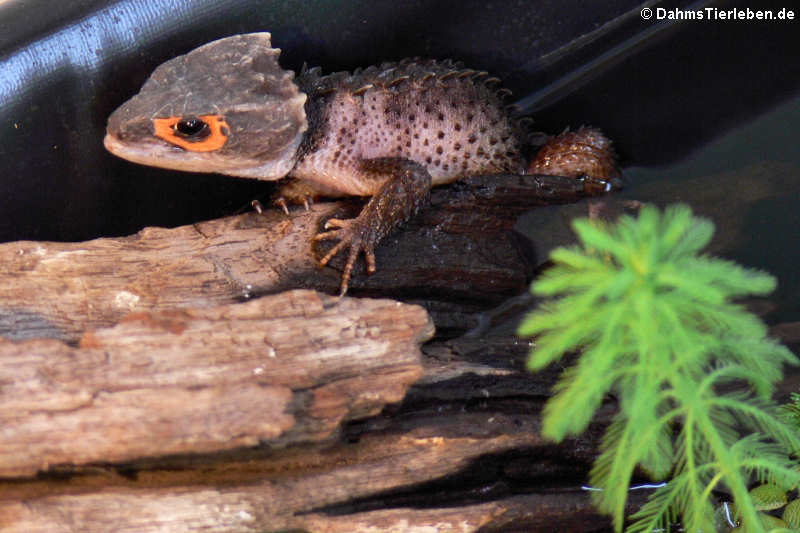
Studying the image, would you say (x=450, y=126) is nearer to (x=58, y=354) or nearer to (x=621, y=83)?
(x=621, y=83)

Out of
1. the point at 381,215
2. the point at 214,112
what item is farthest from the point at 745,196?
the point at 214,112

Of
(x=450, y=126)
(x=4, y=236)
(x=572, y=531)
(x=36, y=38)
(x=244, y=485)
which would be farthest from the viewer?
(x=450, y=126)

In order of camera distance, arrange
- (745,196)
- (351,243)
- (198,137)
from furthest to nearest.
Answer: (745,196), (198,137), (351,243)

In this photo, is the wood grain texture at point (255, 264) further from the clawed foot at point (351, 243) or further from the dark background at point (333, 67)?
the dark background at point (333, 67)

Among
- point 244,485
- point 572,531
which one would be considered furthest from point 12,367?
point 572,531

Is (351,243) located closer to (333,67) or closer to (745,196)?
(333,67)

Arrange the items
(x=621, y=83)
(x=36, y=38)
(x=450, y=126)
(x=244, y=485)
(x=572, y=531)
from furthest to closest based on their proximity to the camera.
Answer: (x=621, y=83), (x=450, y=126), (x=36, y=38), (x=572, y=531), (x=244, y=485)

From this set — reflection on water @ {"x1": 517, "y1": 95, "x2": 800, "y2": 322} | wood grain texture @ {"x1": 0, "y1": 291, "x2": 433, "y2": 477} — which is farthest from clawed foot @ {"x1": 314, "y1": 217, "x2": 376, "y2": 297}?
reflection on water @ {"x1": 517, "y1": 95, "x2": 800, "y2": 322}

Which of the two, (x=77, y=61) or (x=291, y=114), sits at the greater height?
(x=77, y=61)
